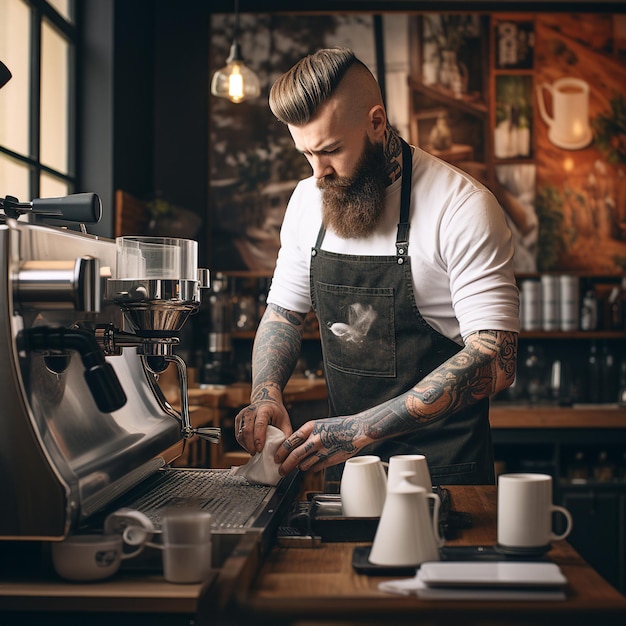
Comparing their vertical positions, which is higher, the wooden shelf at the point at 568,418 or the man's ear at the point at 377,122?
the man's ear at the point at 377,122

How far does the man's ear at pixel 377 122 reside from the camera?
1968mm

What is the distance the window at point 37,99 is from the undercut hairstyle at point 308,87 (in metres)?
1.75

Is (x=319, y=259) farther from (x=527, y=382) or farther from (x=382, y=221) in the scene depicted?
(x=527, y=382)

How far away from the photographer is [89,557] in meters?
1.08

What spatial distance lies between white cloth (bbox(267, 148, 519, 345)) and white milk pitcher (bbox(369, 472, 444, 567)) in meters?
0.75

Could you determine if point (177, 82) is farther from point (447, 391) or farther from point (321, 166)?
point (447, 391)

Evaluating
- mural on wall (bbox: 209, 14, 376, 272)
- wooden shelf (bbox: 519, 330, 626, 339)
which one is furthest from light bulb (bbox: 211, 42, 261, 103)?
wooden shelf (bbox: 519, 330, 626, 339)

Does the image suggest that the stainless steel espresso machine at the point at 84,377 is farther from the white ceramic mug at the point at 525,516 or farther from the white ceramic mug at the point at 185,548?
the white ceramic mug at the point at 525,516

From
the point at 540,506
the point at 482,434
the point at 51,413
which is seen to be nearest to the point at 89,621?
the point at 51,413

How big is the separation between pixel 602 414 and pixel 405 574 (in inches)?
138

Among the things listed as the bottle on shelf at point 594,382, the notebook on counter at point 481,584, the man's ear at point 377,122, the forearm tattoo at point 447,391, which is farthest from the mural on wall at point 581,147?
the notebook on counter at point 481,584

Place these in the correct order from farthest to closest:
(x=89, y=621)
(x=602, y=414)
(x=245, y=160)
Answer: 1. (x=245, y=160)
2. (x=602, y=414)
3. (x=89, y=621)

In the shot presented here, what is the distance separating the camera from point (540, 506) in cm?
117

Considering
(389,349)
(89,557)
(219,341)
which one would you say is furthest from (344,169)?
(219,341)
